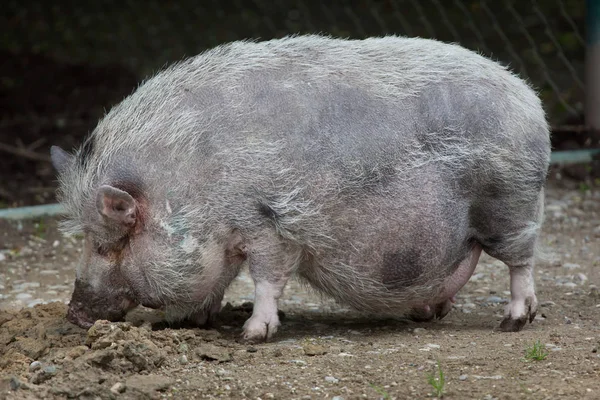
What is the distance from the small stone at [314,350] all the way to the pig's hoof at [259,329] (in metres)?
0.23

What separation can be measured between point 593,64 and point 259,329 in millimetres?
4417

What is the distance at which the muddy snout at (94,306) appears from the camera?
4.57 meters

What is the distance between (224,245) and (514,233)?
1.35 metres

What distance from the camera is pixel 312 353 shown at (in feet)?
14.1

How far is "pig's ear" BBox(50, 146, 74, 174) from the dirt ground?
2.32ft

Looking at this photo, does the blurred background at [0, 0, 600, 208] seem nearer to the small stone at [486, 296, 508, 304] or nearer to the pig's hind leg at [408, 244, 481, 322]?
the small stone at [486, 296, 508, 304]

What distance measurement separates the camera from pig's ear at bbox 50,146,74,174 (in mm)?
4777

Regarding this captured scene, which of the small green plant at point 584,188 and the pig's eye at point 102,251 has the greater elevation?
the pig's eye at point 102,251

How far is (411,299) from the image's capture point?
4805mm

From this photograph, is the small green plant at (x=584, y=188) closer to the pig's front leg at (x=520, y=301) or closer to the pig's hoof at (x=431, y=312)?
the pig's hoof at (x=431, y=312)

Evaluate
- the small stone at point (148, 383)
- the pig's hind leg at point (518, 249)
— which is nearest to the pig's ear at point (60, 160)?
the small stone at point (148, 383)

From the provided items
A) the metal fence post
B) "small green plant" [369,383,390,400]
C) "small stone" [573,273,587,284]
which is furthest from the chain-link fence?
"small green plant" [369,383,390,400]

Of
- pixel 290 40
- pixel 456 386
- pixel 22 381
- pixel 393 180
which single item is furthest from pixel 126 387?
pixel 290 40

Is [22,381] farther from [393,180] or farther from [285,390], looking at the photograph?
[393,180]
